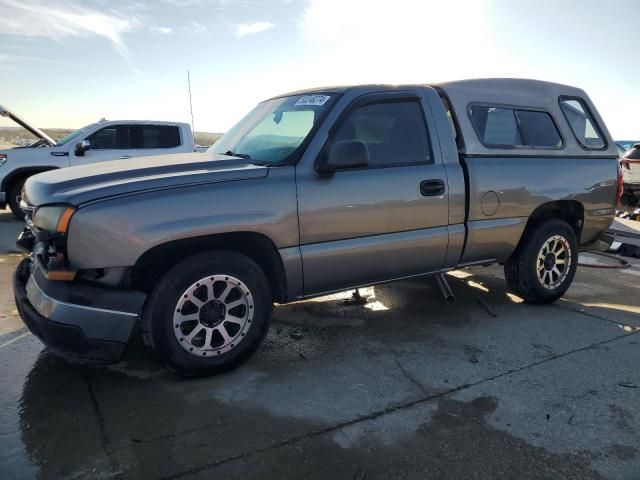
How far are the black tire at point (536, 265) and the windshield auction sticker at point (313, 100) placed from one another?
90.6 inches

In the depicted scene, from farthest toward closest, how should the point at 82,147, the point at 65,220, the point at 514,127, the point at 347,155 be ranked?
the point at 82,147
the point at 514,127
the point at 347,155
the point at 65,220

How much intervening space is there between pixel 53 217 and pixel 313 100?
200cm

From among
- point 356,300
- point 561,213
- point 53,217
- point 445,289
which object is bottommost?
point 356,300

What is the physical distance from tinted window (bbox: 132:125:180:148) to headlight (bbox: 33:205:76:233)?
7004 millimetres

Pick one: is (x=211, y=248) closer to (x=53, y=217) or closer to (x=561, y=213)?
(x=53, y=217)

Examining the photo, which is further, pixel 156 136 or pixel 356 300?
pixel 156 136

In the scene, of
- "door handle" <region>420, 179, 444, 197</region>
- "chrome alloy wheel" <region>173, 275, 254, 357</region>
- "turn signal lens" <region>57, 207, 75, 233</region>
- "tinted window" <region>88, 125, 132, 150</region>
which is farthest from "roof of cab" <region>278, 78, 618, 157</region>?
"tinted window" <region>88, 125, 132, 150</region>

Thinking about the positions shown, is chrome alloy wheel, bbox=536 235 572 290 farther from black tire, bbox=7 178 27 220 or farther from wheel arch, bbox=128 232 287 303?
black tire, bbox=7 178 27 220

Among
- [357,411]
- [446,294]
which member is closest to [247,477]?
[357,411]

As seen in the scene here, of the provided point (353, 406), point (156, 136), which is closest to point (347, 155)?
point (353, 406)

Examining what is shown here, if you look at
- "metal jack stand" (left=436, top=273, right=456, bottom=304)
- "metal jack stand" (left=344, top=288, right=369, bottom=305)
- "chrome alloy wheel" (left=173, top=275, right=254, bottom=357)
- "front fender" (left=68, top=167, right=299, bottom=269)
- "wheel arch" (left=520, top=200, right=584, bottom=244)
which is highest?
"front fender" (left=68, top=167, right=299, bottom=269)

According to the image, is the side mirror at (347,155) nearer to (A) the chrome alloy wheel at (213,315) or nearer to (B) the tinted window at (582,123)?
(A) the chrome alloy wheel at (213,315)

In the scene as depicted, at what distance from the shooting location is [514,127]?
4.54 meters

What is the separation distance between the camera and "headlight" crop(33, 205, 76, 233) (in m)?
2.78
